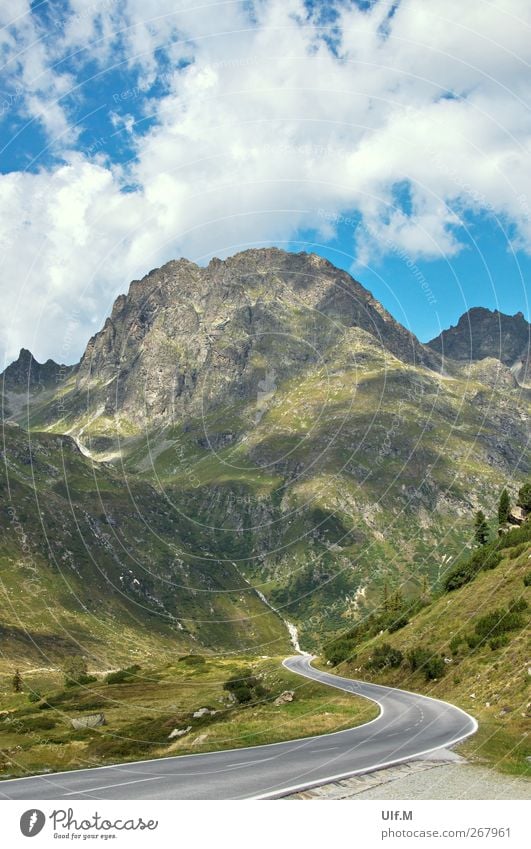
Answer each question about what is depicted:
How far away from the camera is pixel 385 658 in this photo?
7619 centimetres

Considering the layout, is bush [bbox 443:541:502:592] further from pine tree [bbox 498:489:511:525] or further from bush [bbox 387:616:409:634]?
pine tree [bbox 498:489:511:525]

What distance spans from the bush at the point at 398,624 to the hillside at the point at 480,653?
0.16 m

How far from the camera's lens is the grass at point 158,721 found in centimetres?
4006

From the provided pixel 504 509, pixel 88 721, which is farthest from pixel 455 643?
pixel 504 509

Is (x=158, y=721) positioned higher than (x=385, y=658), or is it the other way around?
(x=158, y=721)

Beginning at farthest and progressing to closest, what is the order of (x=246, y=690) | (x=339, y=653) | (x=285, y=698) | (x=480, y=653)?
(x=339, y=653) → (x=246, y=690) → (x=285, y=698) → (x=480, y=653)

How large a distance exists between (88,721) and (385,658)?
38.5 meters

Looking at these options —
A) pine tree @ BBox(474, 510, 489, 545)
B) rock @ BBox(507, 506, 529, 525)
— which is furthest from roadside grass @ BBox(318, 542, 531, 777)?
pine tree @ BBox(474, 510, 489, 545)

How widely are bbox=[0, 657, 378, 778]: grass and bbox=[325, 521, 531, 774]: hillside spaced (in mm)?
9472

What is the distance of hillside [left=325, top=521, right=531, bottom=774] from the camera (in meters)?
36.8

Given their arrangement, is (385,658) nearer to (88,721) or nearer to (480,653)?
(480,653)
